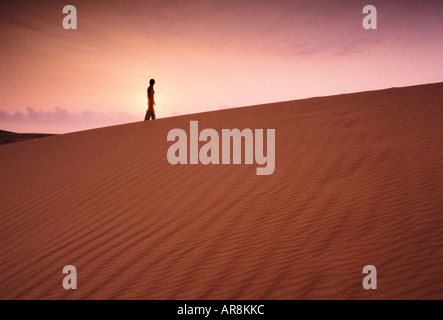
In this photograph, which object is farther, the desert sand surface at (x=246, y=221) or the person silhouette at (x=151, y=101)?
the person silhouette at (x=151, y=101)

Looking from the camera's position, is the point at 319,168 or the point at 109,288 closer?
the point at 109,288

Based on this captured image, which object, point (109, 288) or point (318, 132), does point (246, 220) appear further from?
point (318, 132)

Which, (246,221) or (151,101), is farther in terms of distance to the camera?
(151,101)

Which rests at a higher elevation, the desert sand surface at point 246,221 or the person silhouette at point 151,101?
the person silhouette at point 151,101

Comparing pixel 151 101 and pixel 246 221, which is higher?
pixel 151 101

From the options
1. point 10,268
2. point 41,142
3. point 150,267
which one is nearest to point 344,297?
point 150,267

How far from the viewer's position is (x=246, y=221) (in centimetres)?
432

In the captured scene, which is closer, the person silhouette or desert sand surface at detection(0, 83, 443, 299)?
desert sand surface at detection(0, 83, 443, 299)

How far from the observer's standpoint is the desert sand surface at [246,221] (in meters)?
3.06

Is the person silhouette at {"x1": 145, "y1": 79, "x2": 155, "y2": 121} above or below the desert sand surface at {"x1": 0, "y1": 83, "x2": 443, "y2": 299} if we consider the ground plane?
above

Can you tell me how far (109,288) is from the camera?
10.8ft

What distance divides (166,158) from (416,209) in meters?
5.67

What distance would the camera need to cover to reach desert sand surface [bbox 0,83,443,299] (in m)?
3.06
